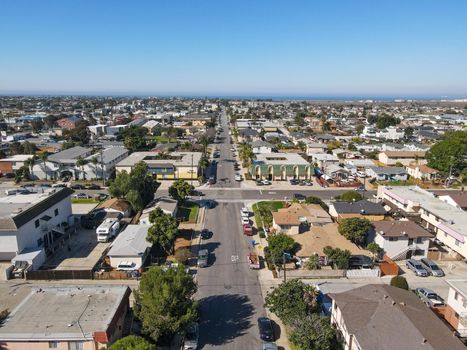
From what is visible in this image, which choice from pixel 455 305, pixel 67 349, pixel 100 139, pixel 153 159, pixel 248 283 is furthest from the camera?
pixel 100 139

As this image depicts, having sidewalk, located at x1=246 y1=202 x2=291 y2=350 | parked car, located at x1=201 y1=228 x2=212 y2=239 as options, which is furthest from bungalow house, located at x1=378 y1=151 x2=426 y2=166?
parked car, located at x1=201 y1=228 x2=212 y2=239

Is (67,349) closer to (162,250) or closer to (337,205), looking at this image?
(162,250)

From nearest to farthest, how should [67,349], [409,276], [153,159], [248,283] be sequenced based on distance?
1. [67,349]
2. [248,283]
3. [409,276]
4. [153,159]

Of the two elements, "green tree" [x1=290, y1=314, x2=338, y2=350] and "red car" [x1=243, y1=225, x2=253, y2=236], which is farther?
"red car" [x1=243, y1=225, x2=253, y2=236]

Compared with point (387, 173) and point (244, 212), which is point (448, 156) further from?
point (244, 212)

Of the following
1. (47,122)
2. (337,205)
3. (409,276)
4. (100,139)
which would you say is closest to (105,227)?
(337,205)

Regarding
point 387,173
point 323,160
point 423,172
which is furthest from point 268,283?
point 423,172

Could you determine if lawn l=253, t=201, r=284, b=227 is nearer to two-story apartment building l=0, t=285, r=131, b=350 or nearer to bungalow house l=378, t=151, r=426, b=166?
two-story apartment building l=0, t=285, r=131, b=350
